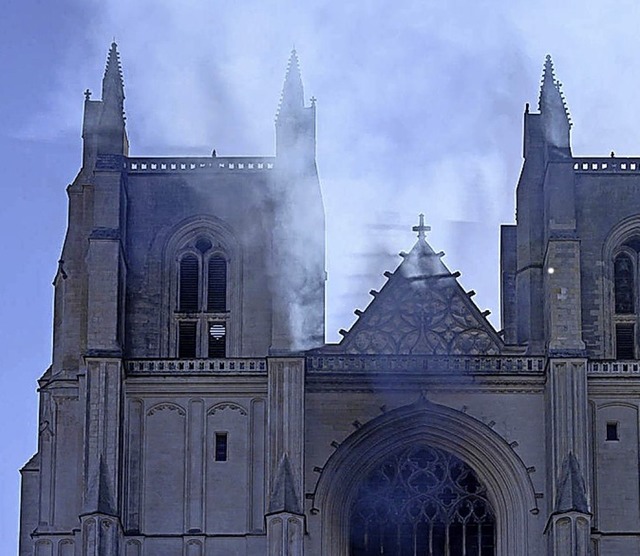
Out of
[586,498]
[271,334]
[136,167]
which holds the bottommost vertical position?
[586,498]

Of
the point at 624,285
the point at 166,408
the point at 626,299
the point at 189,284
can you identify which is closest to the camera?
the point at 166,408

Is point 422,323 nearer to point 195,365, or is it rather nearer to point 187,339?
point 195,365

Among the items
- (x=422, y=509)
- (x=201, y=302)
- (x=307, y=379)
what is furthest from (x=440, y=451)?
(x=201, y=302)

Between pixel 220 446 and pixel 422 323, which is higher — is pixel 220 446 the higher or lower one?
the lower one

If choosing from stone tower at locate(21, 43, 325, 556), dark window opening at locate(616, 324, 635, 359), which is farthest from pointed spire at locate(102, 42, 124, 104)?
dark window opening at locate(616, 324, 635, 359)

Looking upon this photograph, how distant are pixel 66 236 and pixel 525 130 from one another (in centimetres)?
1159

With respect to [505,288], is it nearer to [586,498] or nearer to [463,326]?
[463,326]

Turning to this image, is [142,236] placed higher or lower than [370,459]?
higher

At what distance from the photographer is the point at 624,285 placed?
2501 inches

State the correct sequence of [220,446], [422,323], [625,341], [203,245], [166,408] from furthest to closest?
[203,245] → [625,341] → [422,323] → [166,408] → [220,446]

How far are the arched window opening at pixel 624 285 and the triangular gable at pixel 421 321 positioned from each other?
3103mm

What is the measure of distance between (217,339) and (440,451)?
6.02m

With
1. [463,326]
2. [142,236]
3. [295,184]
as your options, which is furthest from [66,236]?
[463,326]

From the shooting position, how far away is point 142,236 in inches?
2511
